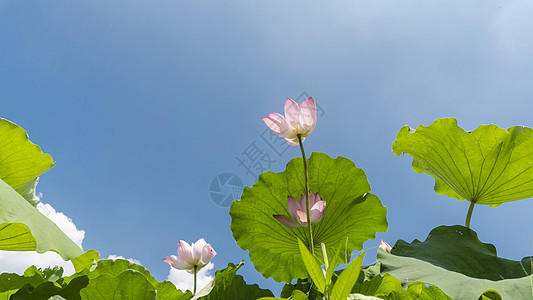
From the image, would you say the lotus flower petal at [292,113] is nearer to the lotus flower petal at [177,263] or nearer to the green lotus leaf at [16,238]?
the green lotus leaf at [16,238]

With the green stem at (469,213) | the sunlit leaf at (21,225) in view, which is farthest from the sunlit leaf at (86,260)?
the green stem at (469,213)

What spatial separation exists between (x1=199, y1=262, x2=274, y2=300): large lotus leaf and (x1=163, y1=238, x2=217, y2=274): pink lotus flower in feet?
1.44

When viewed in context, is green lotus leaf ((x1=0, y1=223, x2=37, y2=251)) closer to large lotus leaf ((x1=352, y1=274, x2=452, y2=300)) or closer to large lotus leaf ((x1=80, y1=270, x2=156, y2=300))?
large lotus leaf ((x1=80, y1=270, x2=156, y2=300))

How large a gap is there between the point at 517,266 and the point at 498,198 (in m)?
0.29

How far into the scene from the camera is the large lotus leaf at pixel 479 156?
1.15 metres

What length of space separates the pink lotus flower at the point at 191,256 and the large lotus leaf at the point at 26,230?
45 cm

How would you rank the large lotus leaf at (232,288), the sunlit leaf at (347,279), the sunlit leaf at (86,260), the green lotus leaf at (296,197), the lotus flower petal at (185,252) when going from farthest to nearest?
the lotus flower petal at (185,252) → the green lotus leaf at (296,197) → the sunlit leaf at (86,260) → the large lotus leaf at (232,288) → the sunlit leaf at (347,279)

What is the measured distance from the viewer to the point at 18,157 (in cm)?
122

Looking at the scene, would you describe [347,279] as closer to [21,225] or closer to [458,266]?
[21,225]

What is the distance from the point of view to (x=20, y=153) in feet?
3.99

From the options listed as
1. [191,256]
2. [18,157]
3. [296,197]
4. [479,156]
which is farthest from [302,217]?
[18,157]

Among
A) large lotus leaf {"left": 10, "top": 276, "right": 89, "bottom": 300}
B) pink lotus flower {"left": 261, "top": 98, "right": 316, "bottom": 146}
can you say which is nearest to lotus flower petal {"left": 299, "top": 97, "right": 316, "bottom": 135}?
pink lotus flower {"left": 261, "top": 98, "right": 316, "bottom": 146}

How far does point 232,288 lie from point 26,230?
0.44 meters

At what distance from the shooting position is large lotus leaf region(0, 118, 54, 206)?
3.79 ft
